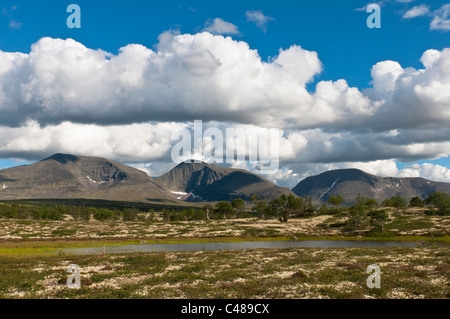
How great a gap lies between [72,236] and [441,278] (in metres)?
Answer: 102

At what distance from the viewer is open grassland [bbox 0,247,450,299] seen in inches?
1076

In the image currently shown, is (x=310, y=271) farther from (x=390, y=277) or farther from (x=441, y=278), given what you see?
(x=441, y=278)

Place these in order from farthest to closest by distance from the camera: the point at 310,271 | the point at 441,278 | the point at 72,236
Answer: the point at 72,236
the point at 310,271
the point at 441,278

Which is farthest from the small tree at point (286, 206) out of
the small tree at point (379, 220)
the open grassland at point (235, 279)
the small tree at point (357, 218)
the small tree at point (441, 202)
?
the open grassland at point (235, 279)

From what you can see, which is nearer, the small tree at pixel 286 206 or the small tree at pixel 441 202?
the small tree at pixel 441 202

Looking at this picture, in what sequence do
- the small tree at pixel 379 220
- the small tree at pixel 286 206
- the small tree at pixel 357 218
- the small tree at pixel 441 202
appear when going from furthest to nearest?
1. the small tree at pixel 286 206
2. the small tree at pixel 441 202
3. the small tree at pixel 357 218
4. the small tree at pixel 379 220

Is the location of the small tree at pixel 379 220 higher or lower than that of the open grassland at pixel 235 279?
lower

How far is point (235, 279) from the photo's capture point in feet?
111

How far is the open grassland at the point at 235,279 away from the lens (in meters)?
27.3

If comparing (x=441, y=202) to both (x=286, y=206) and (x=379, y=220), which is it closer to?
(x=379, y=220)

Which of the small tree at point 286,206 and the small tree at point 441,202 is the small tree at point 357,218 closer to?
the small tree at point 441,202

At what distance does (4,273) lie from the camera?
3894cm
